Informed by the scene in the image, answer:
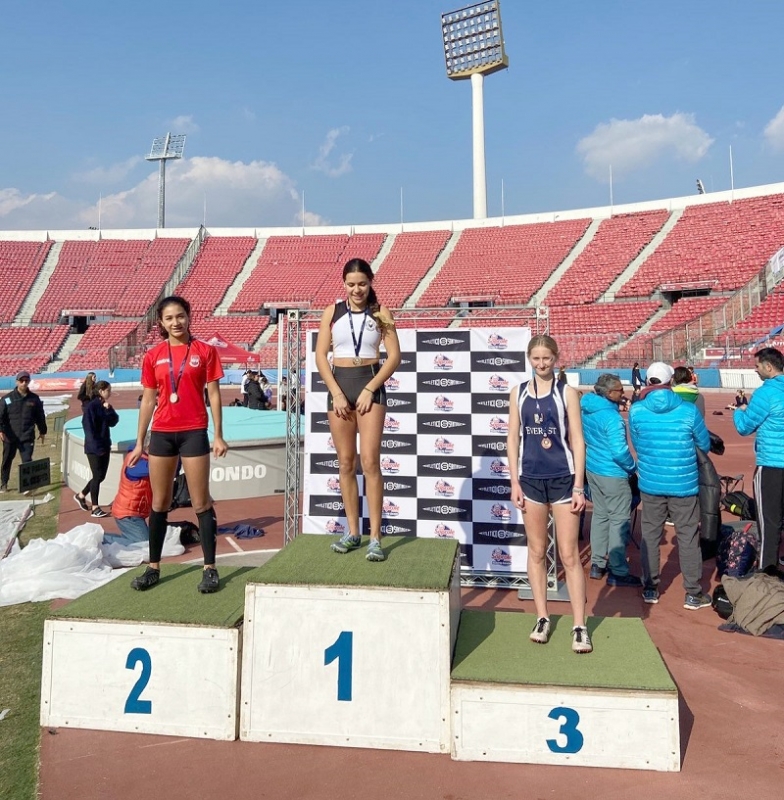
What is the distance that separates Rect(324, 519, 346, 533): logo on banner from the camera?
19.8ft

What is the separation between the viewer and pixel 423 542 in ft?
13.8

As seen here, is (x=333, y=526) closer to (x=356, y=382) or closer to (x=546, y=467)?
(x=356, y=382)

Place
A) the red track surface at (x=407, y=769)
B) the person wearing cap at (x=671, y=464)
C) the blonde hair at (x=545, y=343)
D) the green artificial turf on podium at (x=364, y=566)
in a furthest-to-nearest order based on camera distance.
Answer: the person wearing cap at (x=671, y=464), the blonde hair at (x=545, y=343), the green artificial turf on podium at (x=364, y=566), the red track surface at (x=407, y=769)

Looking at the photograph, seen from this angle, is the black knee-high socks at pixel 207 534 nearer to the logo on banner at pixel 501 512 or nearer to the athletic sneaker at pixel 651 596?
the logo on banner at pixel 501 512

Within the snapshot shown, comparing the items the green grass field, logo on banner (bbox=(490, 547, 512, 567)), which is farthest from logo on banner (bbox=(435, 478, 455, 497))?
the green grass field

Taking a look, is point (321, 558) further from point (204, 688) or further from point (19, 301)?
point (19, 301)

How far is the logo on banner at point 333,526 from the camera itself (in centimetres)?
604

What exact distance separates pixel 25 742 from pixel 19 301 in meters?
46.2

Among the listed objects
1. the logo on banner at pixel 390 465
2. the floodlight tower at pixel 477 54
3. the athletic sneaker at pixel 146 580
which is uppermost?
the floodlight tower at pixel 477 54

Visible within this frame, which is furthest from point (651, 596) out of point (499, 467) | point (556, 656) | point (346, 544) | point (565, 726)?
point (346, 544)

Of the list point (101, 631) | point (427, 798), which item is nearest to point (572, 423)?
point (427, 798)

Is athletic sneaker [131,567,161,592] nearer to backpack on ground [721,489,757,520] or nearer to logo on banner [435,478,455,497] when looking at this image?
logo on banner [435,478,455,497]

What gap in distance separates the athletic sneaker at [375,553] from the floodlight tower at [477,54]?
146 feet

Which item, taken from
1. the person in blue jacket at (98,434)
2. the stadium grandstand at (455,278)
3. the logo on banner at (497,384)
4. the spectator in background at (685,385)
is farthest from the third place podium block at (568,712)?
the stadium grandstand at (455,278)
